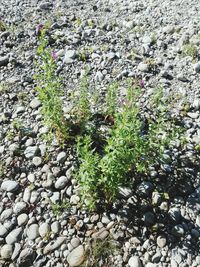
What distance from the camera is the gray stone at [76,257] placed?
485 cm

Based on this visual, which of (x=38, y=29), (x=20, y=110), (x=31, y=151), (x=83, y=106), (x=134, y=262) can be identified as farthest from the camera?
(x=38, y=29)

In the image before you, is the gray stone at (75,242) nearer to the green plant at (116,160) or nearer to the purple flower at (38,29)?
the green plant at (116,160)

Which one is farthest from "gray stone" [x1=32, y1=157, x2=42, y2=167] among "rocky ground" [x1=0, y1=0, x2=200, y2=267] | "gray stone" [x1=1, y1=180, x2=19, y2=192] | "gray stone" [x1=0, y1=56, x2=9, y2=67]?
"gray stone" [x1=0, y1=56, x2=9, y2=67]

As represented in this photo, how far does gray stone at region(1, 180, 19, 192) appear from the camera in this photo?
574 cm

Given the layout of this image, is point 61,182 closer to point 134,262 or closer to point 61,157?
point 61,157

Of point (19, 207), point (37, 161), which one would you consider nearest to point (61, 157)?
point (37, 161)

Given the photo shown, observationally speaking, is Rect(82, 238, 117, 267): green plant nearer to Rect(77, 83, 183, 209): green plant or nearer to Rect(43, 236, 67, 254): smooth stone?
Rect(43, 236, 67, 254): smooth stone

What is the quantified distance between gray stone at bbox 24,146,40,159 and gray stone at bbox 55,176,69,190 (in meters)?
0.74

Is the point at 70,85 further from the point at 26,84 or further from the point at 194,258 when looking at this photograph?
the point at 194,258

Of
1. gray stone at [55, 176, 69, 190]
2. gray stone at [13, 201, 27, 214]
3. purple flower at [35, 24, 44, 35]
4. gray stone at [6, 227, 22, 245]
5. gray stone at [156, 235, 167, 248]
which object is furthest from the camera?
purple flower at [35, 24, 44, 35]

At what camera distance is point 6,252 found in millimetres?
5035

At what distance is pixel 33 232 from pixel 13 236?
282 millimetres

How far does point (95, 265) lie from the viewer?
481cm

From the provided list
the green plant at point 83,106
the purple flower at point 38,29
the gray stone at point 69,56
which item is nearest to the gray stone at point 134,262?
the green plant at point 83,106
